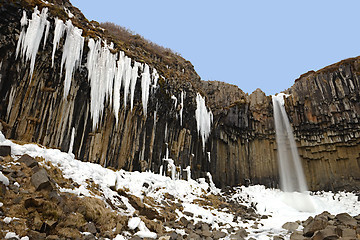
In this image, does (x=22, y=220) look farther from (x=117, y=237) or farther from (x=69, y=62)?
(x=69, y=62)

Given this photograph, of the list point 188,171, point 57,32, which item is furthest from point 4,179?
point 188,171

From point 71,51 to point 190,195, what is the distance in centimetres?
1181

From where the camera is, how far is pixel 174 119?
1878 centimetres

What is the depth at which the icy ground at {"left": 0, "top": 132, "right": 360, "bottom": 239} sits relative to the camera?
333 inches

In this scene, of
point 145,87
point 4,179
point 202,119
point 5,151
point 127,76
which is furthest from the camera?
point 202,119

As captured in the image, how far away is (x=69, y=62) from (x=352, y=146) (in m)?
25.7

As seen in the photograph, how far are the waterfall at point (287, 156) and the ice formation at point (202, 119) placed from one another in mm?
8188

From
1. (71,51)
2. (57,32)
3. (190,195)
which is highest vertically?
(57,32)

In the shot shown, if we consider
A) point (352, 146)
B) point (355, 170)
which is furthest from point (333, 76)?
point (355, 170)

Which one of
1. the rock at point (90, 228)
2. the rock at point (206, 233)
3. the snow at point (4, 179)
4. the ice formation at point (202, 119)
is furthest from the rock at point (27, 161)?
the ice formation at point (202, 119)

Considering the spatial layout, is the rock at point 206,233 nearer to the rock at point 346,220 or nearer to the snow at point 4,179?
the rock at point 346,220

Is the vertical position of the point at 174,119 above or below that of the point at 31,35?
below

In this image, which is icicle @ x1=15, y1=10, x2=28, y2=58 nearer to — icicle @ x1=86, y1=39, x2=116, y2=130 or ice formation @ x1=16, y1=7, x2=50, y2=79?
ice formation @ x1=16, y1=7, x2=50, y2=79

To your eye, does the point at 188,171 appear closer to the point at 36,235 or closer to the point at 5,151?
the point at 5,151
